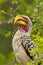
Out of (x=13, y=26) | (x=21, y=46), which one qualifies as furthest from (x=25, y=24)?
(x=21, y=46)

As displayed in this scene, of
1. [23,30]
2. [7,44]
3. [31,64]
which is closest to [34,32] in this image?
[23,30]

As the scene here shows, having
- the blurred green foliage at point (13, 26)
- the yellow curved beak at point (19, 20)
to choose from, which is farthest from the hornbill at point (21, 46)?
the blurred green foliage at point (13, 26)

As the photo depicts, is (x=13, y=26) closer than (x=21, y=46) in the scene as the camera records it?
No

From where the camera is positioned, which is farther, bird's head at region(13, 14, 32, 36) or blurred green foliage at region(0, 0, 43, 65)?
bird's head at region(13, 14, 32, 36)

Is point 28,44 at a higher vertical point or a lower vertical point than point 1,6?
lower

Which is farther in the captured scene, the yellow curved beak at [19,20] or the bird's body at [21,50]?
the yellow curved beak at [19,20]

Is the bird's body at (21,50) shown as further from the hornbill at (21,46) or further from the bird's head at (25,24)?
the bird's head at (25,24)

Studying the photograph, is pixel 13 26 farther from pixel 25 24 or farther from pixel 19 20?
pixel 19 20

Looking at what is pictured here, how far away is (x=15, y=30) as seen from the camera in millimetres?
10484

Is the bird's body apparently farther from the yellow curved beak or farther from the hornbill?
the yellow curved beak

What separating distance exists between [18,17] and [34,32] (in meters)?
0.59

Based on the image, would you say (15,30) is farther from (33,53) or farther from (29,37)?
(33,53)

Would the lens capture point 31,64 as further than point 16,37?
No

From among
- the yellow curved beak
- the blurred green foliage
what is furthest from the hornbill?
the blurred green foliage
